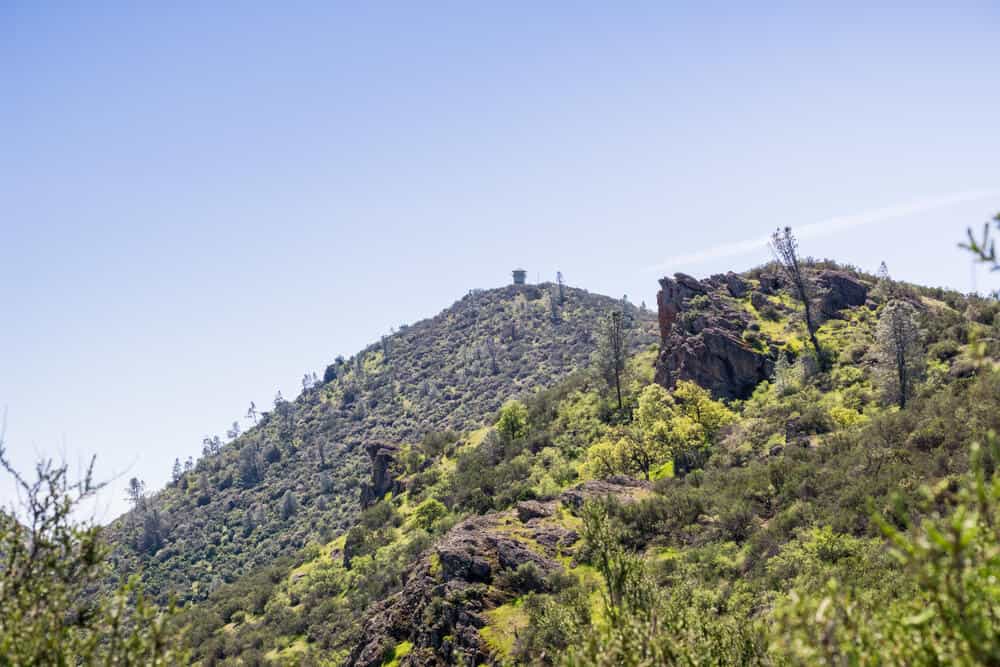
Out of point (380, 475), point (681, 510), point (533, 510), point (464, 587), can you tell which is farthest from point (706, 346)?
point (380, 475)

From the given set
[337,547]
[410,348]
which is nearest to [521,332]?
[410,348]

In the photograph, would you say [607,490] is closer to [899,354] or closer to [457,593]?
[457,593]

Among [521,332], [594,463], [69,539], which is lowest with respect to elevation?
[594,463]

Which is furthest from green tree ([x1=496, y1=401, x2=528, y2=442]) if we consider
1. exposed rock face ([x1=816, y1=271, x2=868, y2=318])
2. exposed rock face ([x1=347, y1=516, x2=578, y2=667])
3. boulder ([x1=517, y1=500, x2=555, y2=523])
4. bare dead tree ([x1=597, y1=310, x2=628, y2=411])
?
exposed rock face ([x1=347, y1=516, x2=578, y2=667])

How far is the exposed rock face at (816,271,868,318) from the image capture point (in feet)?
228

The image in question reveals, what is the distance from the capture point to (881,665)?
28.8 feet

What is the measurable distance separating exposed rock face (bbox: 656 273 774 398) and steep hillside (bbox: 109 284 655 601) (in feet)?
138

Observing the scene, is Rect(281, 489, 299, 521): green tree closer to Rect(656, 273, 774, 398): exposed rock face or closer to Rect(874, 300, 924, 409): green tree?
Rect(656, 273, 774, 398): exposed rock face

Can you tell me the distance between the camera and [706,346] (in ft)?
212

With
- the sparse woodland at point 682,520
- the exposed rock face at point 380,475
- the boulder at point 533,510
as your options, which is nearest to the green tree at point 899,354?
the sparse woodland at point 682,520

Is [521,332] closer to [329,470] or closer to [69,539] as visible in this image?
[329,470]

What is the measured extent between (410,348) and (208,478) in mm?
65531

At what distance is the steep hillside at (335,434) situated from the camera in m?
104

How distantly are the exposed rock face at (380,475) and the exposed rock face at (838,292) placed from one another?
55216 mm
